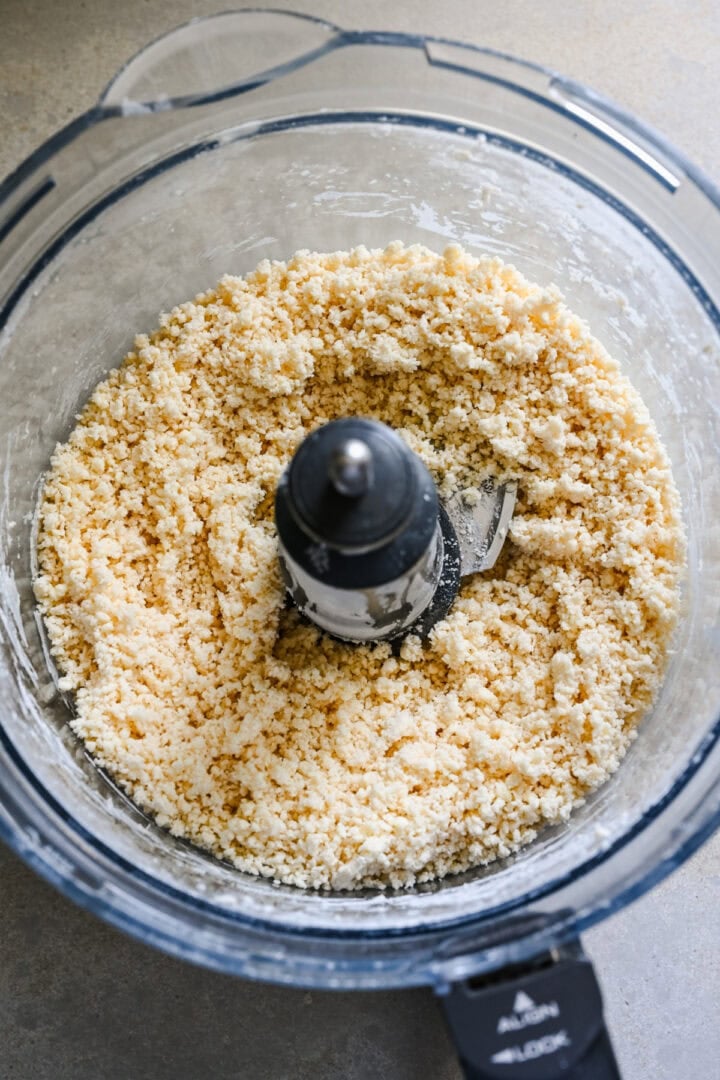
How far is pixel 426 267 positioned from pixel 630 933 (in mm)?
822

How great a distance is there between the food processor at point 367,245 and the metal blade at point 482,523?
8.6 inches

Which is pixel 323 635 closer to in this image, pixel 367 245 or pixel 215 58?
pixel 367 245

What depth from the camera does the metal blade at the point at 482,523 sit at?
117cm

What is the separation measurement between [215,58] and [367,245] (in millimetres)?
303

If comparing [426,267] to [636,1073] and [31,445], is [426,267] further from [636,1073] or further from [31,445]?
[636,1073]

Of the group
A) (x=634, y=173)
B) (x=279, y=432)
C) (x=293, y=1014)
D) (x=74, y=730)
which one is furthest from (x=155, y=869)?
(x=634, y=173)

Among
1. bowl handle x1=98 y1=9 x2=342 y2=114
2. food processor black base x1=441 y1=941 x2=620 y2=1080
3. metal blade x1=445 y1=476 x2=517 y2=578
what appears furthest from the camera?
metal blade x1=445 y1=476 x2=517 y2=578

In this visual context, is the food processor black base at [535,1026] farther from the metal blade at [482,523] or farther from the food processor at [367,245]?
the metal blade at [482,523]

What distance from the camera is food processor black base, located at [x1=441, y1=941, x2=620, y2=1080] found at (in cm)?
86

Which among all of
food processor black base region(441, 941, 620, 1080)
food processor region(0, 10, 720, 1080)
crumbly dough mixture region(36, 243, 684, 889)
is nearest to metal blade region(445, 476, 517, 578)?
crumbly dough mixture region(36, 243, 684, 889)

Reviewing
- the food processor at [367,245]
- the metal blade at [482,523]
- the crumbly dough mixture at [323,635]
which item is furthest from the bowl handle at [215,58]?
the metal blade at [482,523]

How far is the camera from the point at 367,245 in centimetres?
129

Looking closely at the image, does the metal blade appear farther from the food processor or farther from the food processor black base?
the food processor black base

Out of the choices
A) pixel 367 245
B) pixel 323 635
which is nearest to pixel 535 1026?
pixel 323 635
